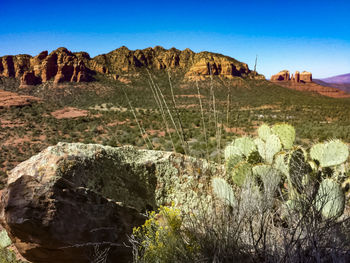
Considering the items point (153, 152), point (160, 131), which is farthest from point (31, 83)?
point (153, 152)

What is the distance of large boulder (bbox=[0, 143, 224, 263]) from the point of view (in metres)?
2.17

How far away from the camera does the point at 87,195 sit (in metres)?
2.37

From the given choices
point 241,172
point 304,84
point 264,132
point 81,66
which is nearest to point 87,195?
point 241,172

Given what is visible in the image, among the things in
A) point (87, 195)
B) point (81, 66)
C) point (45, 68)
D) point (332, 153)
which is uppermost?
point (81, 66)

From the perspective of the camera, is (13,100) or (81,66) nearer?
(13,100)

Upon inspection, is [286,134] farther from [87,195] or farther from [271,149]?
[87,195]

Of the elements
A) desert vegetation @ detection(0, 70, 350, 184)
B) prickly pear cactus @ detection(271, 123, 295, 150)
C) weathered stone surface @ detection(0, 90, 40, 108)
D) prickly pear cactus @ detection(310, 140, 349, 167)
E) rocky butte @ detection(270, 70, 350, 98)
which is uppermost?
rocky butte @ detection(270, 70, 350, 98)

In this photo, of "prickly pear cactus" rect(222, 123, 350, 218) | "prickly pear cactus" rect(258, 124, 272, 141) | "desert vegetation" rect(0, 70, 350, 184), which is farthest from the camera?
"desert vegetation" rect(0, 70, 350, 184)

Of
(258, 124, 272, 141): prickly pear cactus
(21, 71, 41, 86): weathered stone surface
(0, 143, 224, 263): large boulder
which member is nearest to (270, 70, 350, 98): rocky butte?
(21, 71, 41, 86): weathered stone surface

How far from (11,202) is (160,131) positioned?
17.2m

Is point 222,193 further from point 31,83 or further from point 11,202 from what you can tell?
point 31,83

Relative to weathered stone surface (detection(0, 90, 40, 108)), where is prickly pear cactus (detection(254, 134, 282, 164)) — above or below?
below

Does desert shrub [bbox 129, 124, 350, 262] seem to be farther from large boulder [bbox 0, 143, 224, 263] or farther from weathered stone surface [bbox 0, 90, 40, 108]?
weathered stone surface [bbox 0, 90, 40, 108]

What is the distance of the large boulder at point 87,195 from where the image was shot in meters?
2.17
